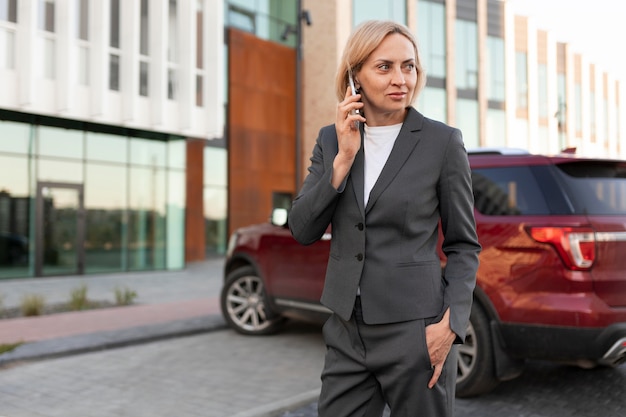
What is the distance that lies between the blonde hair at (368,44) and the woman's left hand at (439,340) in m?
0.72

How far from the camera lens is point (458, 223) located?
1912mm

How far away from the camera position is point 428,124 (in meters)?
1.95

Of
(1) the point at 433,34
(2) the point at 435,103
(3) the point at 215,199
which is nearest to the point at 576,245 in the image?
(3) the point at 215,199

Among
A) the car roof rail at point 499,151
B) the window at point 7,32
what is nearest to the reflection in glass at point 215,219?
the window at point 7,32

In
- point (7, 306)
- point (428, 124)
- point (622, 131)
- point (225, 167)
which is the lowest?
point (7, 306)

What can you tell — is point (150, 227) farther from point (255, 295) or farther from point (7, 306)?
point (255, 295)

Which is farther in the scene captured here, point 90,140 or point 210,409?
point 90,140

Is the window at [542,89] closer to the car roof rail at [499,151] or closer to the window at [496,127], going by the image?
the window at [496,127]

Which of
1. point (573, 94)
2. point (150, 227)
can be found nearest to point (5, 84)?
point (150, 227)

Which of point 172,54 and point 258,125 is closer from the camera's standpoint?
point 172,54

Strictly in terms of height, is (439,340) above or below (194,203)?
below

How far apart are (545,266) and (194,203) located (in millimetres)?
19857

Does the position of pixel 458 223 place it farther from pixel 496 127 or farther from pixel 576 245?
pixel 496 127

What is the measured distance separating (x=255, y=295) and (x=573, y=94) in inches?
1761
